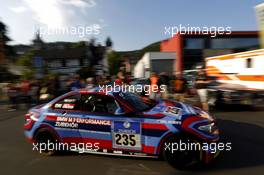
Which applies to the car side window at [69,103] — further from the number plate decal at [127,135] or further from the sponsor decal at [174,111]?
the sponsor decal at [174,111]

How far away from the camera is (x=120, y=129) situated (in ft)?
20.7

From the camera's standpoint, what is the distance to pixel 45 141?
7.16 meters

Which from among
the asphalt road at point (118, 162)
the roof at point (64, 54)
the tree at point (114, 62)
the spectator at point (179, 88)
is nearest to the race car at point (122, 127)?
the asphalt road at point (118, 162)

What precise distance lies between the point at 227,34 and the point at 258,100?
29.6 m

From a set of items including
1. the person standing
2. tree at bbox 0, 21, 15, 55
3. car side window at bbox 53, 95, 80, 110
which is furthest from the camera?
tree at bbox 0, 21, 15, 55

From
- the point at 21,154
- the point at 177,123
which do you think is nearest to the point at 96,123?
the point at 177,123

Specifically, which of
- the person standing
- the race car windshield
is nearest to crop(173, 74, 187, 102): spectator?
the person standing

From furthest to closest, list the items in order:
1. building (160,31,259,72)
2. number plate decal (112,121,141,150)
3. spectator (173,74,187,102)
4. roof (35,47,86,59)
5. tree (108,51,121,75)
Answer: tree (108,51,121,75), roof (35,47,86,59), building (160,31,259,72), spectator (173,74,187,102), number plate decal (112,121,141,150)

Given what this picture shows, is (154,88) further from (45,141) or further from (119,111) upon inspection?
(119,111)

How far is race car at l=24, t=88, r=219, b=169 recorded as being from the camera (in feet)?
19.6

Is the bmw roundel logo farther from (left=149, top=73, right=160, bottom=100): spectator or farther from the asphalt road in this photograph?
(left=149, top=73, right=160, bottom=100): spectator

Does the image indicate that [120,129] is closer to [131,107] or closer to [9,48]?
[131,107]

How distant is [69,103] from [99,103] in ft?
2.29

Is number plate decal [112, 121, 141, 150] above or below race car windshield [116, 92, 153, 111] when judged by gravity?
below
